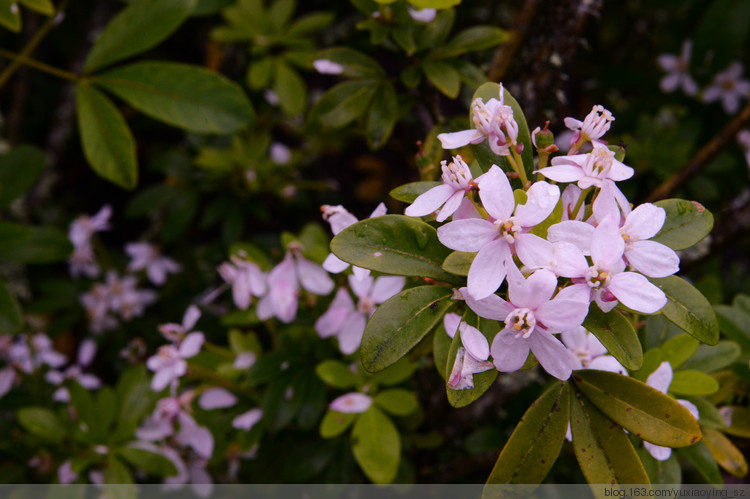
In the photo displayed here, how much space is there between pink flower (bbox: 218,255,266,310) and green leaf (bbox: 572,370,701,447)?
70 centimetres

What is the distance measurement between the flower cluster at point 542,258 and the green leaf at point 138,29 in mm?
915

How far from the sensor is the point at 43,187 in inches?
85.6

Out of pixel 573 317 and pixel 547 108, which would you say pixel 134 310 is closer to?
pixel 547 108

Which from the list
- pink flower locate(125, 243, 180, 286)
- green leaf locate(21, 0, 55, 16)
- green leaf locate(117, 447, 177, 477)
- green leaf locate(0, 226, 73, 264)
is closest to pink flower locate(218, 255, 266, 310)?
green leaf locate(117, 447, 177, 477)

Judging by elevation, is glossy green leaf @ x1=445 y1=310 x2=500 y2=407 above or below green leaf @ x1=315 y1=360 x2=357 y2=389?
above

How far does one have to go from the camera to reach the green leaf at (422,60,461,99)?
1.09 metres

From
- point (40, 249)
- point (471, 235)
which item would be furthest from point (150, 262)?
point (471, 235)

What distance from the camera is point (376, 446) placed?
109 cm

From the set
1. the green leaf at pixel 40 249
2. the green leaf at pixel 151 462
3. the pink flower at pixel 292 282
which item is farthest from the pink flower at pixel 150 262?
the pink flower at pixel 292 282

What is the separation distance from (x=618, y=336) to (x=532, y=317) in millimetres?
144

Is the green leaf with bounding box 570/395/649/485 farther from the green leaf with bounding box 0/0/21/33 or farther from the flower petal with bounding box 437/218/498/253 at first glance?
the green leaf with bounding box 0/0/21/33

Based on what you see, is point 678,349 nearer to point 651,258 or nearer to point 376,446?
point 651,258

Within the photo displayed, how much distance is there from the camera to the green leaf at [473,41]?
3.83 feet

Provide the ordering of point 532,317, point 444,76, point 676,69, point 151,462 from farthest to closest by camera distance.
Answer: point 676,69
point 151,462
point 444,76
point 532,317
